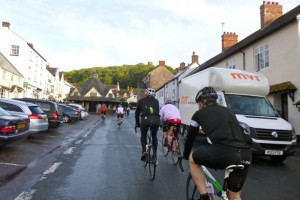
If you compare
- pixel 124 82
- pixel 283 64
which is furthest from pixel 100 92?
pixel 283 64

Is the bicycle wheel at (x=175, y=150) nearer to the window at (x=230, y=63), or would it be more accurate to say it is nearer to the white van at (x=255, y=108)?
the white van at (x=255, y=108)

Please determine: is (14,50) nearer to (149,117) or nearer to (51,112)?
(51,112)

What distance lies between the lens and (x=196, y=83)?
1503 centimetres

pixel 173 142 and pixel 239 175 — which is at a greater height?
pixel 239 175

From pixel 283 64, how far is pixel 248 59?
16.2ft

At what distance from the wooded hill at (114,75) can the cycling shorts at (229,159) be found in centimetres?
11364

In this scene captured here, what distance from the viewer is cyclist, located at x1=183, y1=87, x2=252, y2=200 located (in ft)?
11.4

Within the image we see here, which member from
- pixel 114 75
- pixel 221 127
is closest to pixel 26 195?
pixel 221 127

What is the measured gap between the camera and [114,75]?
130625 mm

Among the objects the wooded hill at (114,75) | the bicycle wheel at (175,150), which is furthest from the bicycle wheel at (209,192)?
the wooded hill at (114,75)

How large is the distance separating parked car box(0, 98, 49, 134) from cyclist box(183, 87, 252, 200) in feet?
37.1

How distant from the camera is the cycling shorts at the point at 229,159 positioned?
3.44 meters

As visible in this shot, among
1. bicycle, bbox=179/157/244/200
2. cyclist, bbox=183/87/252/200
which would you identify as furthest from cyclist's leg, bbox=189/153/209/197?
bicycle, bbox=179/157/244/200

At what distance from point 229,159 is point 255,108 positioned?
7.92 metres
